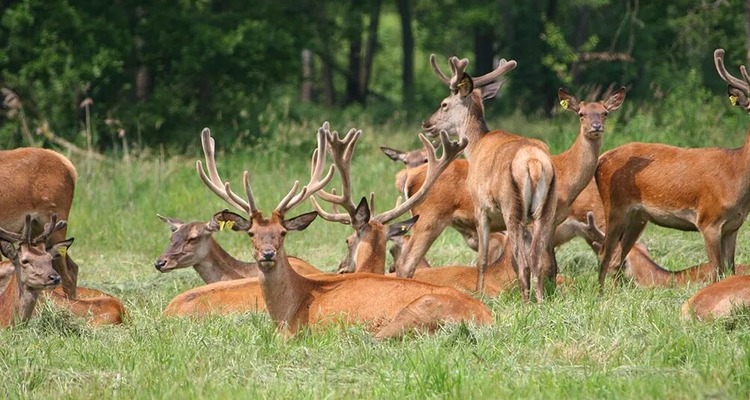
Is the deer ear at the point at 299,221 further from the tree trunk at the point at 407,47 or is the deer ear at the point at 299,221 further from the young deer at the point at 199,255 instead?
the tree trunk at the point at 407,47

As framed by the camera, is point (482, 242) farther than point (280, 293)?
Yes

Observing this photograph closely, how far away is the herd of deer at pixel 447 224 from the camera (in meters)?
8.64

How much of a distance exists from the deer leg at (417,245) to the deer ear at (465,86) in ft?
3.55

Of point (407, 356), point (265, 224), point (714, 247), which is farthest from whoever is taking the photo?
point (714, 247)

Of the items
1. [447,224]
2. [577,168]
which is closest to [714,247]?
[577,168]

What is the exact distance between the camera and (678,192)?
421 inches

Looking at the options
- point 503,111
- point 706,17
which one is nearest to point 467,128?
point 706,17

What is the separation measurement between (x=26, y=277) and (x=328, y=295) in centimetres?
191

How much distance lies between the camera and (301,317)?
28.7 ft

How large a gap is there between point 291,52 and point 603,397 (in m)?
16.5

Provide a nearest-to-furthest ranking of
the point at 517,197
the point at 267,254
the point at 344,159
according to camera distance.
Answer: the point at 267,254 → the point at 517,197 → the point at 344,159

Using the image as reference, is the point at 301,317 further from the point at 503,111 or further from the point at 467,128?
the point at 503,111

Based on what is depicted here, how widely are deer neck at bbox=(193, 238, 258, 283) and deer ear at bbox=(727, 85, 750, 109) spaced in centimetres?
402

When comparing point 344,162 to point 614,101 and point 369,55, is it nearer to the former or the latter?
point 614,101
